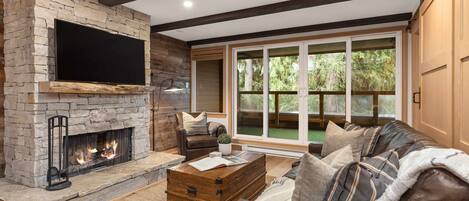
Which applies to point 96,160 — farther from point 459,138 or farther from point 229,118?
point 459,138

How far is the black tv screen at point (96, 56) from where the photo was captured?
9.01ft

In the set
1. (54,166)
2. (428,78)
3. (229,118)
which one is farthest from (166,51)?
(428,78)

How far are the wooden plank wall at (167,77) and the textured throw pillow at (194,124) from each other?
0.76 meters

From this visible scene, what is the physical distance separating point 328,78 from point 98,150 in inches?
157

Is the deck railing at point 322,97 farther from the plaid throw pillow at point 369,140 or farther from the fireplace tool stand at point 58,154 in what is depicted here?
the fireplace tool stand at point 58,154

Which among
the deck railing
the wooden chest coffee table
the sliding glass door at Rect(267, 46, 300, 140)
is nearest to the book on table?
the wooden chest coffee table

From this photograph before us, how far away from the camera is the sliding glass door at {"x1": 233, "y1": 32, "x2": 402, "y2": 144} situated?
173 inches

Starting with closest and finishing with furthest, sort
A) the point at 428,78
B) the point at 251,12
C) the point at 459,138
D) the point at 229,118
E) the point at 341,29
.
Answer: the point at 459,138
the point at 428,78
the point at 251,12
the point at 341,29
the point at 229,118

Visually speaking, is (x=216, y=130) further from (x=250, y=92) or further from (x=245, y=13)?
(x=245, y=13)

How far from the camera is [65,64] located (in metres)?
2.76

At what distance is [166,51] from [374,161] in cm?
453

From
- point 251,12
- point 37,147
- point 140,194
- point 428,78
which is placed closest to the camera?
point 428,78

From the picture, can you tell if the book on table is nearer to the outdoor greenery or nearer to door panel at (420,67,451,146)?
door panel at (420,67,451,146)

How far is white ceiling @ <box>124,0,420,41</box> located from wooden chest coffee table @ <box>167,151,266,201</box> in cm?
220
